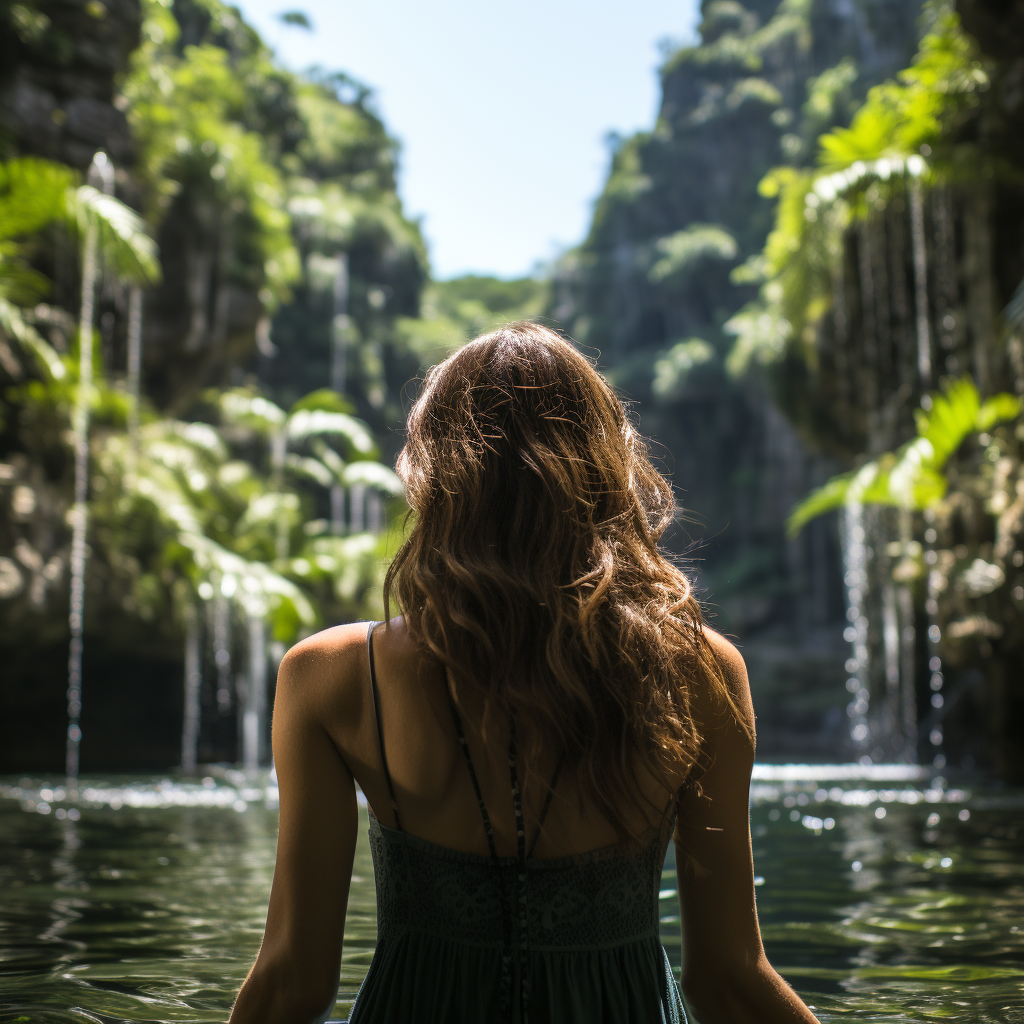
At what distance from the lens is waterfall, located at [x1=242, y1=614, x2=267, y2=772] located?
20.2 metres

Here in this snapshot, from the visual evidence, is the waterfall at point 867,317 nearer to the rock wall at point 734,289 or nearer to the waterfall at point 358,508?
the rock wall at point 734,289

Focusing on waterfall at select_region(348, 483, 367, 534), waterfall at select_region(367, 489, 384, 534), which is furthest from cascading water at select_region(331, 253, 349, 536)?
waterfall at select_region(367, 489, 384, 534)

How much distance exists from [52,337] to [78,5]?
544 centimetres

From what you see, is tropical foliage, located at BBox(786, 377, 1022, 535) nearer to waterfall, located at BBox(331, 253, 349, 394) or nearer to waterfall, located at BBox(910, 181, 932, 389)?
waterfall, located at BBox(910, 181, 932, 389)

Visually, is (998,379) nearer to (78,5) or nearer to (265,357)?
(78,5)

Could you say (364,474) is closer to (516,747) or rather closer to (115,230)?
(115,230)

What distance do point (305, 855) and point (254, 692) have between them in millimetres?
19884

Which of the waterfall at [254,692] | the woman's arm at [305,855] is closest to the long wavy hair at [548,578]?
the woman's arm at [305,855]

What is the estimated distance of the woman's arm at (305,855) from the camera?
1335 mm

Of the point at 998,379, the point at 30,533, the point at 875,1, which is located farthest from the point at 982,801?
the point at 875,1

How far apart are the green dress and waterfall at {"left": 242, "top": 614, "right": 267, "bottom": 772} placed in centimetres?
1900

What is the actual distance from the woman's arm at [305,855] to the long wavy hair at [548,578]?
0.15 meters

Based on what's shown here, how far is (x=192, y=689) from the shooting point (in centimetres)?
1997

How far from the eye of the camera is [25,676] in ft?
59.0
